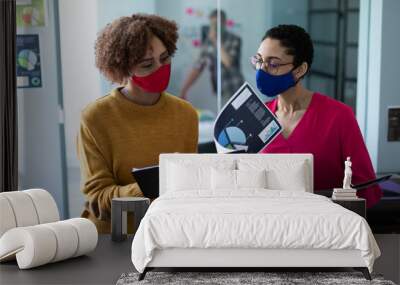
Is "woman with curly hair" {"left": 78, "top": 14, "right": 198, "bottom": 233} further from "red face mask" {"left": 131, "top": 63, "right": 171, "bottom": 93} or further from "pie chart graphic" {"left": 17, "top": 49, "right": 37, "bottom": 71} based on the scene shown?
"pie chart graphic" {"left": 17, "top": 49, "right": 37, "bottom": 71}

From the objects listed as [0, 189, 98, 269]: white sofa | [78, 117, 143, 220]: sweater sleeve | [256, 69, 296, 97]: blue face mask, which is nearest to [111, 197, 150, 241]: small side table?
[78, 117, 143, 220]: sweater sleeve

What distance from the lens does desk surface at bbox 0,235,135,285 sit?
12.2ft

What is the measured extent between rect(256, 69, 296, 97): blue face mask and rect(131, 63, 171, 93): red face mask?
0.59 m

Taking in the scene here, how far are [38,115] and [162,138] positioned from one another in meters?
2.33

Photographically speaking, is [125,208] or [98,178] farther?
[98,178]

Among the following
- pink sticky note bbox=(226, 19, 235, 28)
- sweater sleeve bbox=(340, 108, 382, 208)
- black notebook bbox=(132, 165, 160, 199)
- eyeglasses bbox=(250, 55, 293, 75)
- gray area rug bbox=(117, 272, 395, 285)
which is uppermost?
pink sticky note bbox=(226, 19, 235, 28)

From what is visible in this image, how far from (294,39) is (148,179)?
1215 mm

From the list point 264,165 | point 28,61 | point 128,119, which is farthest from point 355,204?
point 28,61

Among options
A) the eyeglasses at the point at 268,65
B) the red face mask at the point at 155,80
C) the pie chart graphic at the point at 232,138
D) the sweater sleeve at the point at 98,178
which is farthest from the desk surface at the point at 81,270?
the eyeglasses at the point at 268,65

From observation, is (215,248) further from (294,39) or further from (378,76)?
(378,76)

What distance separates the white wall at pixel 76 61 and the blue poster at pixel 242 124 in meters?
2.21

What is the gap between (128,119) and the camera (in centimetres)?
447

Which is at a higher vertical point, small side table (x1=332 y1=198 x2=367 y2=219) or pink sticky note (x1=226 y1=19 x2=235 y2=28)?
pink sticky note (x1=226 y1=19 x2=235 y2=28)

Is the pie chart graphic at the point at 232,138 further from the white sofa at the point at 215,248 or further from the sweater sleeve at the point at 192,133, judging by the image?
the white sofa at the point at 215,248
